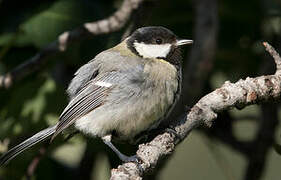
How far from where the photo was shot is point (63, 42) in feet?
11.9

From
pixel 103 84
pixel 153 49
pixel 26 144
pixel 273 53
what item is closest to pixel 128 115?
pixel 103 84

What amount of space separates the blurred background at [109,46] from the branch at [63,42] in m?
0.05

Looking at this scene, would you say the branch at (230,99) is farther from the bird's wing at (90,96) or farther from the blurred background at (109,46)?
the blurred background at (109,46)

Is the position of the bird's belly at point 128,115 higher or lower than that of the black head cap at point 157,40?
lower

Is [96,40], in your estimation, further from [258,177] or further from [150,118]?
[258,177]

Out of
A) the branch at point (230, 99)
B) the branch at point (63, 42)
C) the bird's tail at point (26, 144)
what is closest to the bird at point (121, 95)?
the bird's tail at point (26, 144)

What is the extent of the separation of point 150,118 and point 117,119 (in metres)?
0.18

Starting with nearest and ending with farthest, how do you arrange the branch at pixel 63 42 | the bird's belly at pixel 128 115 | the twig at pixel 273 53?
1. the twig at pixel 273 53
2. the bird's belly at pixel 128 115
3. the branch at pixel 63 42

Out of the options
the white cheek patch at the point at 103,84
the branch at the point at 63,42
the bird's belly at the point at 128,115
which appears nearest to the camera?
the bird's belly at the point at 128,115

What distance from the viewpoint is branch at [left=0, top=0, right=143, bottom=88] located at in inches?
143

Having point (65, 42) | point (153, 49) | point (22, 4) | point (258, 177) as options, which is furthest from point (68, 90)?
point (258, 177)

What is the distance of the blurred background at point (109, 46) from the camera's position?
3.68 m

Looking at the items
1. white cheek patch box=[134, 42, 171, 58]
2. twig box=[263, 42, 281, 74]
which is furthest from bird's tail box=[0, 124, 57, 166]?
twig box=[263, 42, 281, 74]

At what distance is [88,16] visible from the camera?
3.97 m
